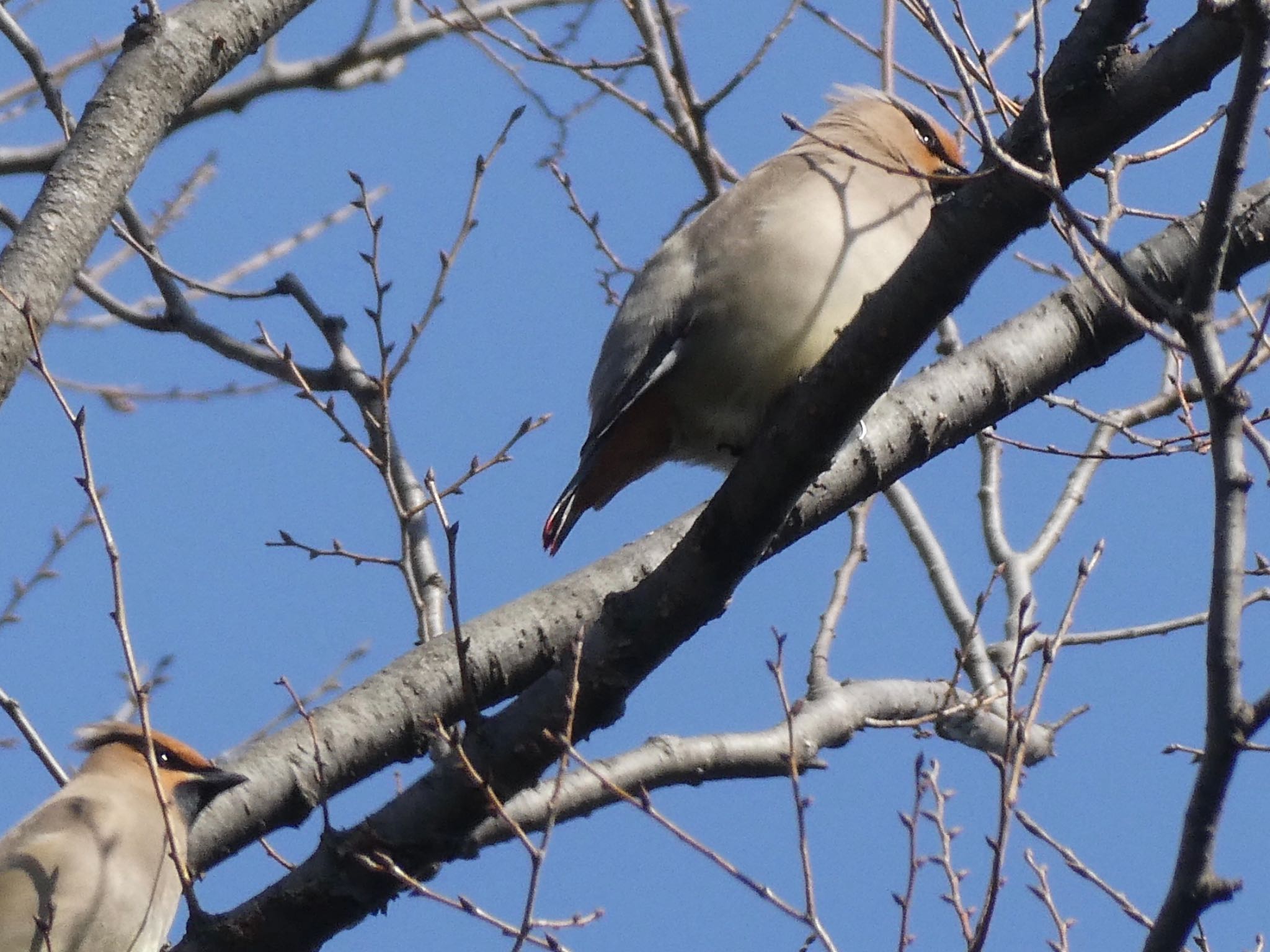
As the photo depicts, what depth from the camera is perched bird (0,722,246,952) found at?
13.6 ft

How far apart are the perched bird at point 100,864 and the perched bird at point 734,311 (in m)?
1.22

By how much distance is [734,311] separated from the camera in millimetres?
3988

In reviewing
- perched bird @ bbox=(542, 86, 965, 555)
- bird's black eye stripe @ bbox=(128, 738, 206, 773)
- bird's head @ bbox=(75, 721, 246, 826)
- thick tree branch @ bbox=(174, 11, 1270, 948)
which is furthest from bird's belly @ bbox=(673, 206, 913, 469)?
bird's black eye stripe @ bbox=(128, 738, 206, 773)

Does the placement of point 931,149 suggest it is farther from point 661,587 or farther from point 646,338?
point 661,587

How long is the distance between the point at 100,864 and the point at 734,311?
1999 mm

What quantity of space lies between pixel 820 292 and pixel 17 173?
2764 millimetres

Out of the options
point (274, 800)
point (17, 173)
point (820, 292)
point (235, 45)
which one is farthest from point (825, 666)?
point (17, 173)

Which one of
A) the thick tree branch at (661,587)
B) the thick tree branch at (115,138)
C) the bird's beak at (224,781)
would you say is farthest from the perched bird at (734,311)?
the thick tree branch at (115,138)

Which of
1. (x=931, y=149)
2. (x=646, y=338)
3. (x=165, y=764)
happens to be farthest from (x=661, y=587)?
(x=931, y=149)

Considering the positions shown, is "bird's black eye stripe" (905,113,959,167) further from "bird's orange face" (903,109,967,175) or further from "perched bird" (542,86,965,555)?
"perched bird" (542,86,965,555)

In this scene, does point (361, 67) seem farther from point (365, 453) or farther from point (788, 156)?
point (365, 453)

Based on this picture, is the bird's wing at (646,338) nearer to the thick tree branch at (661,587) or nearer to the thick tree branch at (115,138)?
the thick tree branch at (661,587)

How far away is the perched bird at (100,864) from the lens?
4.14 m

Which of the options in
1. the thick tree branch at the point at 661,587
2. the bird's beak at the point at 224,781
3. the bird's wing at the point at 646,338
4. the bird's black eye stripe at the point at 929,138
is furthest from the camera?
the bird's black eye stripe at the point at 929,138
